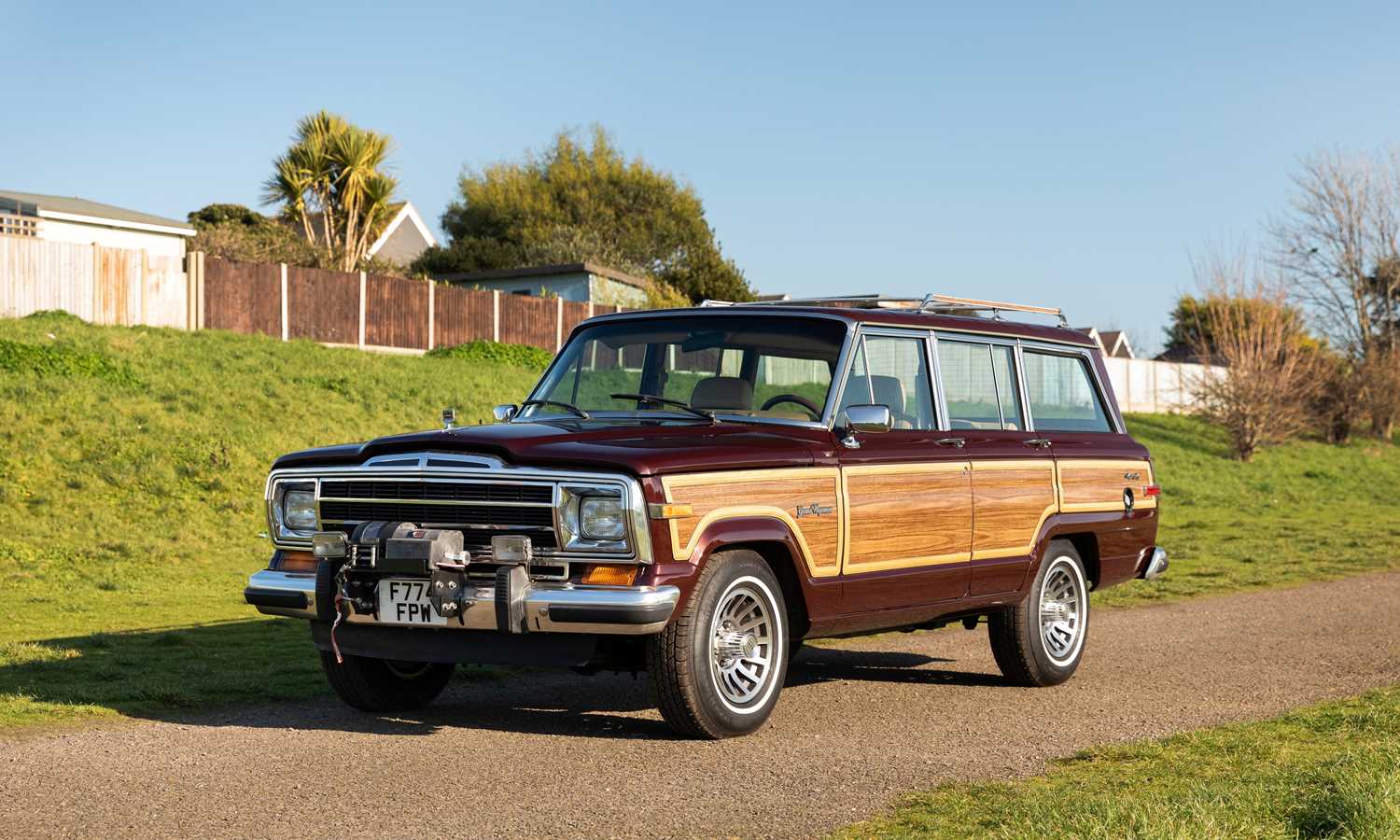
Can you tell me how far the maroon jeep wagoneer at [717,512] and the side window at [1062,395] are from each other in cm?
3

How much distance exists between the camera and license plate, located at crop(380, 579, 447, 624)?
22.8ft

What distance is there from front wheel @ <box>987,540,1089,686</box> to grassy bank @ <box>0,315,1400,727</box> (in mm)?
4043

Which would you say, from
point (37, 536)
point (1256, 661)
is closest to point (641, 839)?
point (1256, 661)

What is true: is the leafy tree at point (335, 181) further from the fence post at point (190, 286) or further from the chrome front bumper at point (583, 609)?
the chrome front bumper at point (583, 609)

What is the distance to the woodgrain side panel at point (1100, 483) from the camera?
31.6ft

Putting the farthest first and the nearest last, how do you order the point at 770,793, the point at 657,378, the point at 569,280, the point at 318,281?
the point at 569,280 < the point at 318,281 < the point at 657,378 < the point at 770,793

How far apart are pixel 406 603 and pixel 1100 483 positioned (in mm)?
4905

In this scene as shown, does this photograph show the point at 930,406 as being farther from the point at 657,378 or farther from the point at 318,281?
the point at 318,281

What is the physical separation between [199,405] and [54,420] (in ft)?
8.69

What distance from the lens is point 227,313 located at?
3148cm

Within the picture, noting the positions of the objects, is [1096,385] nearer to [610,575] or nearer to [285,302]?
[610,575]

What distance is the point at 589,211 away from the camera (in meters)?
76.8

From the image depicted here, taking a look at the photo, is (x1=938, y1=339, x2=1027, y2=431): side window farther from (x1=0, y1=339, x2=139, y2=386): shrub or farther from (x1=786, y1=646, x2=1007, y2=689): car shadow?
(x1=0, y1=339, x2=139, y2=386): shrub

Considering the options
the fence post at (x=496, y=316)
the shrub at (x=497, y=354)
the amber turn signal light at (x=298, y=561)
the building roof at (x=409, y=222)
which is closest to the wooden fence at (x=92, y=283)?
the shrub at (x=497, y=354)
